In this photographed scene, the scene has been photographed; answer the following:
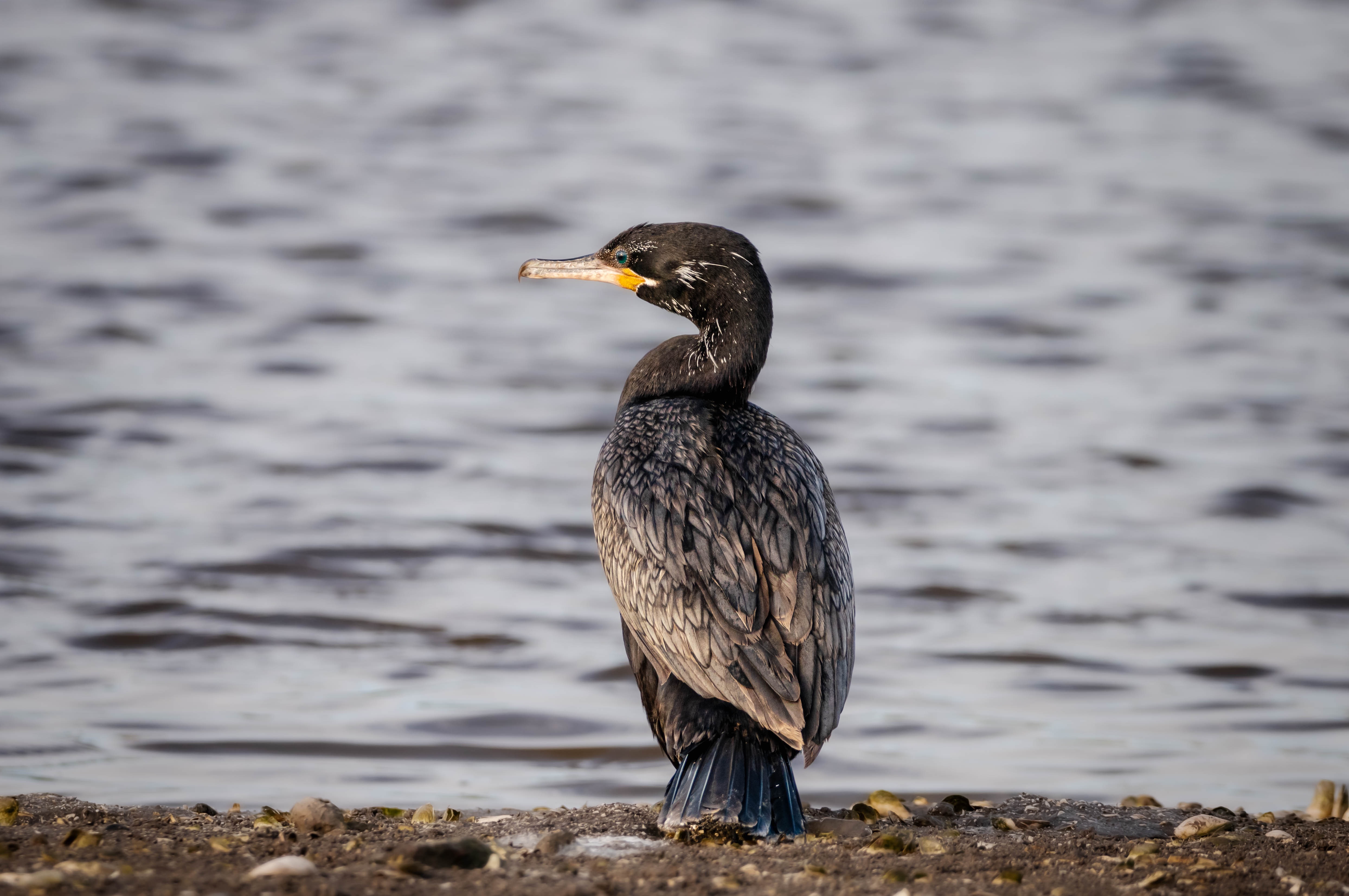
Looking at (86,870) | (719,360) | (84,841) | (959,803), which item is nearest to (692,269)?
(719,360)

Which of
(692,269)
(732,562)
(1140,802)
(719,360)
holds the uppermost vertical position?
(692,269)

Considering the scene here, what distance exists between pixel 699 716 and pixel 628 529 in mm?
681

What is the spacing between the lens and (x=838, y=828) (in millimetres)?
4363

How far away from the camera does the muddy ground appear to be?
3.36 meters

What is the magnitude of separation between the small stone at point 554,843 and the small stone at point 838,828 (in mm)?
759

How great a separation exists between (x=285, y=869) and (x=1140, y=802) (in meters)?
3.19

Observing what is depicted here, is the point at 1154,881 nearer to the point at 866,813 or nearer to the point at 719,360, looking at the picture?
the point at 866,813

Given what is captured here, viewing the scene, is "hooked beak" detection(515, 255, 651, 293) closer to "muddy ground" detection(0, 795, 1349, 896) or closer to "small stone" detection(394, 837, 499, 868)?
"muddy ground" detection(0, 795, 1349, 896)

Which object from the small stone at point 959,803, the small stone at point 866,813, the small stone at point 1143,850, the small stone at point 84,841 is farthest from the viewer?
the small stone at point 959,803

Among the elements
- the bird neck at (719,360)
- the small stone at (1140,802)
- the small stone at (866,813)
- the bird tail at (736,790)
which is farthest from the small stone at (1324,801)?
the bird neck at (719,360)

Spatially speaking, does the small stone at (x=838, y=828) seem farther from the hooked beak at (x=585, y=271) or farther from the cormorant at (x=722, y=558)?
the hooked beak at (x=585, y=271)

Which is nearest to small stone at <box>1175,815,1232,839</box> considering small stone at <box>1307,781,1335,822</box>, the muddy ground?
the muddy ground

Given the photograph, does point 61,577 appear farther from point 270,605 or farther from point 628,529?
point 628,529

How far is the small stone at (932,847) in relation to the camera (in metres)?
3.99
